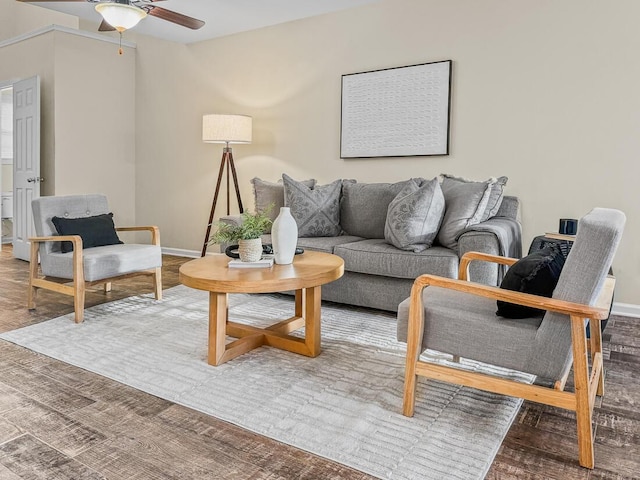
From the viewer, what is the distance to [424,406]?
83.5 inches

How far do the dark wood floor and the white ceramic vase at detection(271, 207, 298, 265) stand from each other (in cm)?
101

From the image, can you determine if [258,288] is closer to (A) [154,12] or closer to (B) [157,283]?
(B) [157,283]

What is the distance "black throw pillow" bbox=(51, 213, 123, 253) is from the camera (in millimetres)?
3537

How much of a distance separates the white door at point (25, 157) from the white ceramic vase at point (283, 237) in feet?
13.1

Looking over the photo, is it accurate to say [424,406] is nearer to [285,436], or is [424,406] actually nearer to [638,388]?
[285,436]

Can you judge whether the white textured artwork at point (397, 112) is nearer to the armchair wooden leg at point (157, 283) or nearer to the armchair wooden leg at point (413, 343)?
the armchair wooden leg at point (157, 283)

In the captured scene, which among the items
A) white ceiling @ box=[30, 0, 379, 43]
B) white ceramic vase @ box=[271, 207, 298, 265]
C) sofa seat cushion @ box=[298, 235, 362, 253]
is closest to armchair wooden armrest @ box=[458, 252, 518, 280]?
white ceramic vase @ box=[271, 207, 298, 265]

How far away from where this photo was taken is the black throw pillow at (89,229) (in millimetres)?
3537

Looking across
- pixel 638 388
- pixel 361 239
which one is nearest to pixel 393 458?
→ pixel 638 388

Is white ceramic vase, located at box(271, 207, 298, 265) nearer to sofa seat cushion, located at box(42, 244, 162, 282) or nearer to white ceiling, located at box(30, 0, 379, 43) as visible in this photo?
sofa seat cushion, located at box(42, 244, 162, 282)

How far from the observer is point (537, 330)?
184cm

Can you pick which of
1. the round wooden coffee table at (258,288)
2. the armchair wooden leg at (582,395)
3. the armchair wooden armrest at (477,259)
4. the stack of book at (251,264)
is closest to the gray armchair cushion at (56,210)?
the round wooden coffee table at (258,288)

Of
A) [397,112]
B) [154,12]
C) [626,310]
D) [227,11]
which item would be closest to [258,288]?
[154,12]

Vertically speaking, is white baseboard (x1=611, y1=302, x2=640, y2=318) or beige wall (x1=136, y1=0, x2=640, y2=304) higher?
beige wall (x1=136, y1=0, x2=640, y2=304)
